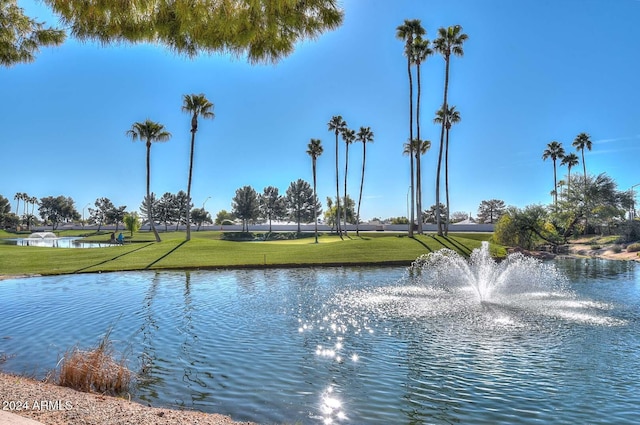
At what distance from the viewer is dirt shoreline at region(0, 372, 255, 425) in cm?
514

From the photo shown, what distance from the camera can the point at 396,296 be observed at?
52.5 feet

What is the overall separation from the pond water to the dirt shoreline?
68cm

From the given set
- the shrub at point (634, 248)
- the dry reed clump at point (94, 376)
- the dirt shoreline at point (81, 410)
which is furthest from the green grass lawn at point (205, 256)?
the dirt shoreline at point (81, 410)

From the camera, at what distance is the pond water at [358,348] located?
21.5 feet

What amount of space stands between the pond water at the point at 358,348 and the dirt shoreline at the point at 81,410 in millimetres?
683

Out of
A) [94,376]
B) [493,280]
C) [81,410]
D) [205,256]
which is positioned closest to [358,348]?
[94,376]

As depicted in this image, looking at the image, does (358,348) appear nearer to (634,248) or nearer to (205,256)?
(205,256)

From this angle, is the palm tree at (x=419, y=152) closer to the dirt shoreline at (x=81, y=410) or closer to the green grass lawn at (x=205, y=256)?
the green grass lawn at (x=205, y=256)

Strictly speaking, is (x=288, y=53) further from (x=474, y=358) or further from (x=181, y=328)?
(x=181, y=328)

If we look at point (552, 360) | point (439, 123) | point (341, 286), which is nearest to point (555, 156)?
point (439, 123)

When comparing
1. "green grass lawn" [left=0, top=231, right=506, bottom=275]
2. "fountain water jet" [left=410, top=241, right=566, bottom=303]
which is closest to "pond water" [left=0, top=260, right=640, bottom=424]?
"fountain water jet" [left=410, top=241, right=566, bottom=303]

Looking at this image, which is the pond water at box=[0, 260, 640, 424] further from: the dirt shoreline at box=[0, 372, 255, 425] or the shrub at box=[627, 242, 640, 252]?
the shrub at box=[627, 242, 640, 252]

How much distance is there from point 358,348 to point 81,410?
5644 millimetres

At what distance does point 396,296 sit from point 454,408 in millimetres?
9668
